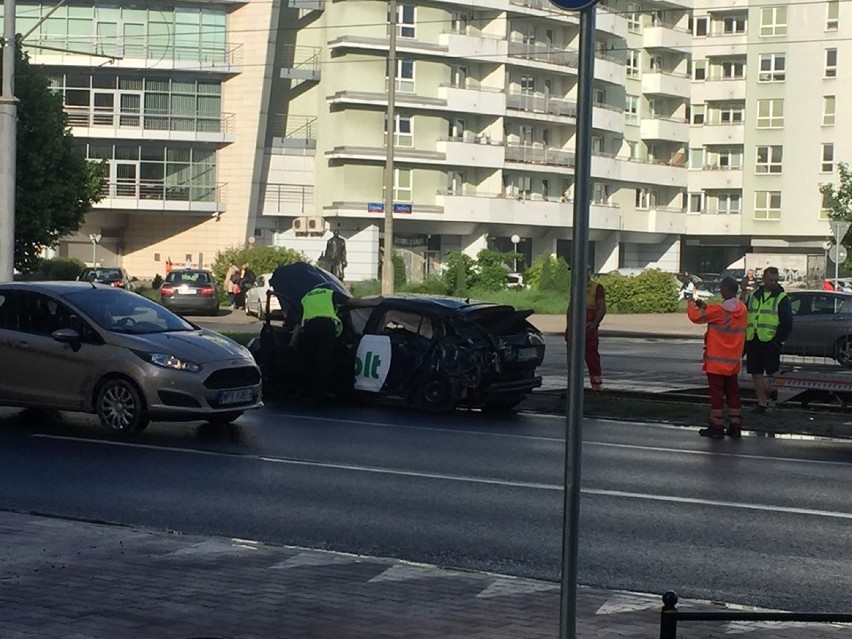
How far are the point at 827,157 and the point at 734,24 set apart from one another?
10374 mm

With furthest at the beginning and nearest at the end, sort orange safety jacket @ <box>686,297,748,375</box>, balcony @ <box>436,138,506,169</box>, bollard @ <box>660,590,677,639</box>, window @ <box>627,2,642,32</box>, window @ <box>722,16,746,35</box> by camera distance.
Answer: window @ <box>722,16,746,35</box>, window @ <box>627,2,642,32</box>, balcony @ <box>436,138,506,169</box>, orange safety jacket @ <box>686,297,748,375</box>, bollard @ <box>660,590,677,639</box>

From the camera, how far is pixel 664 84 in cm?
8681

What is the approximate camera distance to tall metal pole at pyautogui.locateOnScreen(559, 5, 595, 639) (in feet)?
16.9

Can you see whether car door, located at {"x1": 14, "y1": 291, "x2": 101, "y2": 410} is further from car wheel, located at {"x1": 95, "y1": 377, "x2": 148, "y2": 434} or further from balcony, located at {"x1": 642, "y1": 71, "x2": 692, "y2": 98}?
balcony, located at {"x1": 642, "y1": 71, "x2": 692, "y2": 98}

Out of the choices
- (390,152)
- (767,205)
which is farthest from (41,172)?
(767,205)

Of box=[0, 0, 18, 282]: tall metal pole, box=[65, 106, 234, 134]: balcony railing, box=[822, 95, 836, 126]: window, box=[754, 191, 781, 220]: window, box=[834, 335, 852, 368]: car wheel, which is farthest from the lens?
box=[754, 191, 781, 220]: window

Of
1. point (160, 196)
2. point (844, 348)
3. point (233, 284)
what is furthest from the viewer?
point (160, 196)

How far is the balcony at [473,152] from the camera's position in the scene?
242ft

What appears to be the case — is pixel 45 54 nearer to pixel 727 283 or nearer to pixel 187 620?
pixel 727 283

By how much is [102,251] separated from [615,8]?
31901 millimetres

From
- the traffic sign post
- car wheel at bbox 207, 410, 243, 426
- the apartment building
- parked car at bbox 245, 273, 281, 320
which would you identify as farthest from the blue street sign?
the apartment building

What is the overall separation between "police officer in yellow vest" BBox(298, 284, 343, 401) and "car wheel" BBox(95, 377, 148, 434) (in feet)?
13.0

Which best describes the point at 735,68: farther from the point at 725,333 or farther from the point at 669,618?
the point at 669,618

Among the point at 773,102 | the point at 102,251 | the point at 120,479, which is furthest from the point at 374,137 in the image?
the point at 120,479
